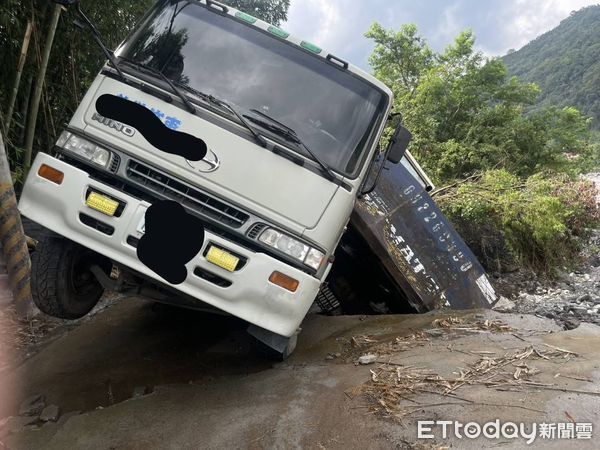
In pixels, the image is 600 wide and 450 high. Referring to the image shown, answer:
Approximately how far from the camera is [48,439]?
2646mm

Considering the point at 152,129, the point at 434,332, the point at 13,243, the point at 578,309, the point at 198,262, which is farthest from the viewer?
the point at 578,309

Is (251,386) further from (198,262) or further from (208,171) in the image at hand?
(208,171)

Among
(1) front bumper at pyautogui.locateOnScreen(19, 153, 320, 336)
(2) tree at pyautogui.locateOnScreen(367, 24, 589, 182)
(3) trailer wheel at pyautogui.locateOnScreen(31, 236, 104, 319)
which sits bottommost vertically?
(3) trailer wheel at pyautogui.locateOnScreen(31, 236, 104, 319)

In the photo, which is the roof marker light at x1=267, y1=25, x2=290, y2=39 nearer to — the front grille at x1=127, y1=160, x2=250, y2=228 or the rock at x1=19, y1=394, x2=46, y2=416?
the front grille at x1=127, y1=160, x2=250, y2=228

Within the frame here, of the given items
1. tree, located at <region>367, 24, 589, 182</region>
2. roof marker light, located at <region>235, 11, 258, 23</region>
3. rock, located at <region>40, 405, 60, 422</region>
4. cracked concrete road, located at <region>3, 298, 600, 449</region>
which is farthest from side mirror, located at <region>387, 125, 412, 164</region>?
tree, located at <region>367, 24, 589, 182</region>

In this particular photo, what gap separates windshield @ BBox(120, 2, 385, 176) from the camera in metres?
3.25

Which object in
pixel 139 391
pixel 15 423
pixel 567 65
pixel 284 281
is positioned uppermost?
pixel 567 65

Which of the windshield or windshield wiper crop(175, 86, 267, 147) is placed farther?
the windshield

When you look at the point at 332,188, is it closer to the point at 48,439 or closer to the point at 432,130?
the point at 48,439

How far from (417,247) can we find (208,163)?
2.77 m

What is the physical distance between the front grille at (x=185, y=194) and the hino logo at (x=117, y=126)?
0.64 feet

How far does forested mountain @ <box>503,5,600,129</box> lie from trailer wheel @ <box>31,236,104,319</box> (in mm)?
38664

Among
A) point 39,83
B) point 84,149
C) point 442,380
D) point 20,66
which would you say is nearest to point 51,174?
point 84,149

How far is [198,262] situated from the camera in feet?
9.19
